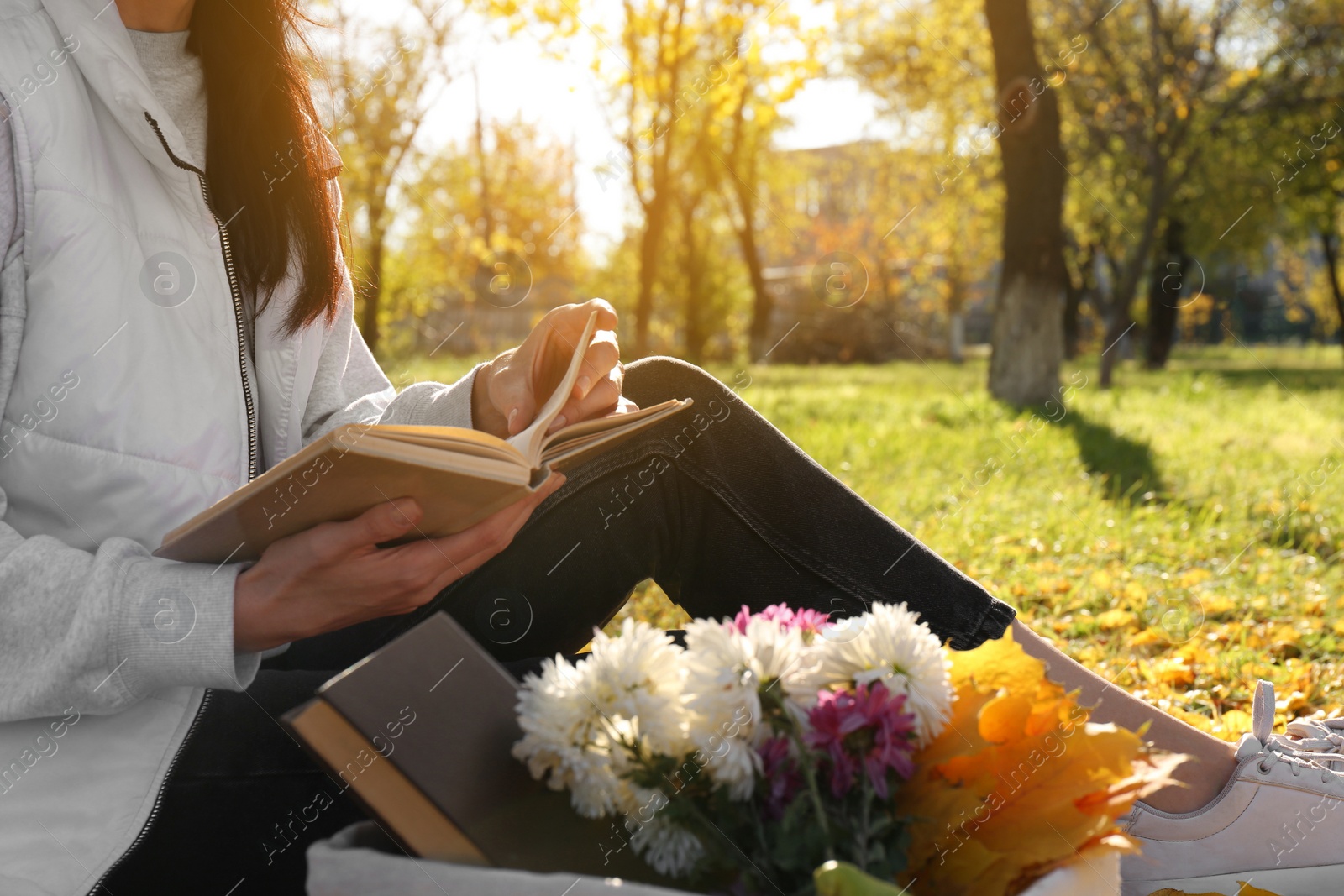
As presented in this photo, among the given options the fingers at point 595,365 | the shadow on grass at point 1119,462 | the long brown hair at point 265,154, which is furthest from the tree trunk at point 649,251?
the fingers at point 595,365

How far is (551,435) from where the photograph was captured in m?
1.12

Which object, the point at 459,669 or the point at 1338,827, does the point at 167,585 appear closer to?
the point at 459,669

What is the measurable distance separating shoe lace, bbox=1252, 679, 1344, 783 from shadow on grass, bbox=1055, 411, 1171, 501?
2440 millimetres

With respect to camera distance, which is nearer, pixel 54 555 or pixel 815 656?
pixel 815 656

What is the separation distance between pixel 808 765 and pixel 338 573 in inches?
21.2

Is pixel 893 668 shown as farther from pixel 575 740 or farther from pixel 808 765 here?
pixel 575 740

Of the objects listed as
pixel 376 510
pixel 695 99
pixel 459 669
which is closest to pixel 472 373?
pixel 376 510

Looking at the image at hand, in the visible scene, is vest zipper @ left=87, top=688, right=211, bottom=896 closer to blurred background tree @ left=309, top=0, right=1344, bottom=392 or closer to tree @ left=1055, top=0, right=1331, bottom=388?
blurred background tree @ left=309, top=0, right=1344, bottom=392

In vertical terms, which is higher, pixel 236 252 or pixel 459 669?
pixel 236 252

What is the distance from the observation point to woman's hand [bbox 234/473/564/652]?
41.8 inches

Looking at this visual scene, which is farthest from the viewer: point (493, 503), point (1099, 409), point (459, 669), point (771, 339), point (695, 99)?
point (771, 339)

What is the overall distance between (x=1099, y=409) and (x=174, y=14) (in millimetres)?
6524

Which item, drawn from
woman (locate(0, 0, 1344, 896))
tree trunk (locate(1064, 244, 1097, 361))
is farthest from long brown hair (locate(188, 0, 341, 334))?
tree trunk (locate(1064, 244, 1097, 361))

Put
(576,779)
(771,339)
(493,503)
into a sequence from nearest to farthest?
(576,779) < (493,503) < (771,339)
